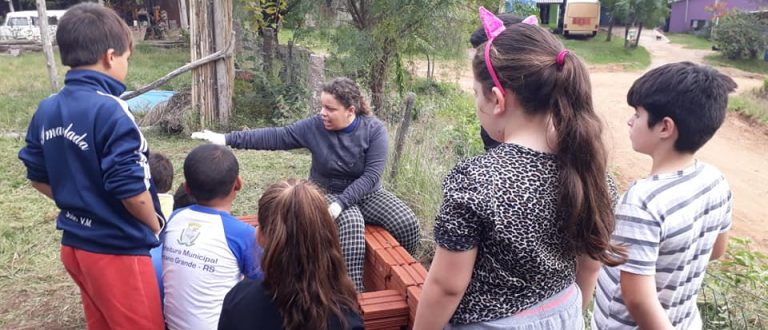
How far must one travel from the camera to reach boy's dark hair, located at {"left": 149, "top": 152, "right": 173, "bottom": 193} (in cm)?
292

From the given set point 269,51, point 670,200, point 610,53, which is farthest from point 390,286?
point 610,53

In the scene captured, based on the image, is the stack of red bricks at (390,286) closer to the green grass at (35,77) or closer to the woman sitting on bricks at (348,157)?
the woman sitting on bricks at (348,157)

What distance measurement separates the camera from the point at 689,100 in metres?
1.74

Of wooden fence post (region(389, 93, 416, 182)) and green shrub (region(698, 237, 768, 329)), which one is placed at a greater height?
wooden fence post (region(389, 93, 416, 182))

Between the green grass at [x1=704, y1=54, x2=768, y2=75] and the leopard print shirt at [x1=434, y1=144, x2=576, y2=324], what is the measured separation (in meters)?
27.9

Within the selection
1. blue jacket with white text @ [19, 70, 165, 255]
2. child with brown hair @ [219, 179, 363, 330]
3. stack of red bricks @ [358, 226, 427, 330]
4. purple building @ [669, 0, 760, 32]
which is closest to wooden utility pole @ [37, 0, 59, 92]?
stack of red bricks @ [358, 226, 427, 330]

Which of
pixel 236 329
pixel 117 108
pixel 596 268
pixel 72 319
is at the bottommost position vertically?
pixel 72 319

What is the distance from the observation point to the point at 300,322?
1730 millimetres

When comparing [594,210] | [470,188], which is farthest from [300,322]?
[594,210]

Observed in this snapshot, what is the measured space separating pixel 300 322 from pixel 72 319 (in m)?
2.01

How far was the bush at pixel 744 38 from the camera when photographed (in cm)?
2603

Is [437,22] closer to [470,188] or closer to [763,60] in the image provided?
[470,188]

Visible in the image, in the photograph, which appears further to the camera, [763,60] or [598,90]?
[763,60]

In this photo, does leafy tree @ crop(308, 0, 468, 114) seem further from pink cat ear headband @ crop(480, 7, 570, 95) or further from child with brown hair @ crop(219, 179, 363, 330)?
pink cat ear headband @ crop(480, 7, 570, 95)
